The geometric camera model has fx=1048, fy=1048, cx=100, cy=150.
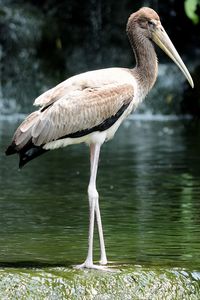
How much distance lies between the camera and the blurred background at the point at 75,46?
→ 2778 centimetres

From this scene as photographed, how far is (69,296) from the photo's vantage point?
25.3ft

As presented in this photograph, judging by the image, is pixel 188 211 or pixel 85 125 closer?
pixel 85 125

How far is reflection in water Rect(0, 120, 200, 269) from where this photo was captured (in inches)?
368

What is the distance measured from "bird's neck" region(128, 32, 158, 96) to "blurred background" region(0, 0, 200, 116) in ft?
59.1

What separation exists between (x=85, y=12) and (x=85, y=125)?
21.0 meters

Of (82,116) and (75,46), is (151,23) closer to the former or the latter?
(82,116)

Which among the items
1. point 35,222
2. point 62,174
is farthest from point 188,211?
point 62,174

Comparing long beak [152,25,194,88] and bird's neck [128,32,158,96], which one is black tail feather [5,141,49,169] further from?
long beak [152,25,194,88]

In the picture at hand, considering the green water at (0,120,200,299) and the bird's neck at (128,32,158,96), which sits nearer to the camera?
the bird's neck at (128,32,158,96)

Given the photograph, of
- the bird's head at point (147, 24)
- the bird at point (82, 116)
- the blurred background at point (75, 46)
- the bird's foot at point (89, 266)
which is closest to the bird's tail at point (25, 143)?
the bird at point (82, 116)

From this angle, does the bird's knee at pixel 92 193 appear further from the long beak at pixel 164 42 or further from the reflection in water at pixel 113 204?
the long beak at pixel 164 42

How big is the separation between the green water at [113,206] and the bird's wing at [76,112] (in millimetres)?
1078

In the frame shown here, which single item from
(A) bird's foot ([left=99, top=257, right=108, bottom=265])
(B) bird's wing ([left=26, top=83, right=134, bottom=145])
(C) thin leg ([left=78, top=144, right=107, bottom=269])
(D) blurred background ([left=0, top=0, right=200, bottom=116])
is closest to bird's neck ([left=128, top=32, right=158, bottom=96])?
(B) bird's wing ([left=26, top=83, right=134, bottom=145])

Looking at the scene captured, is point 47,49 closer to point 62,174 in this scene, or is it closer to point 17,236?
point 62,174
